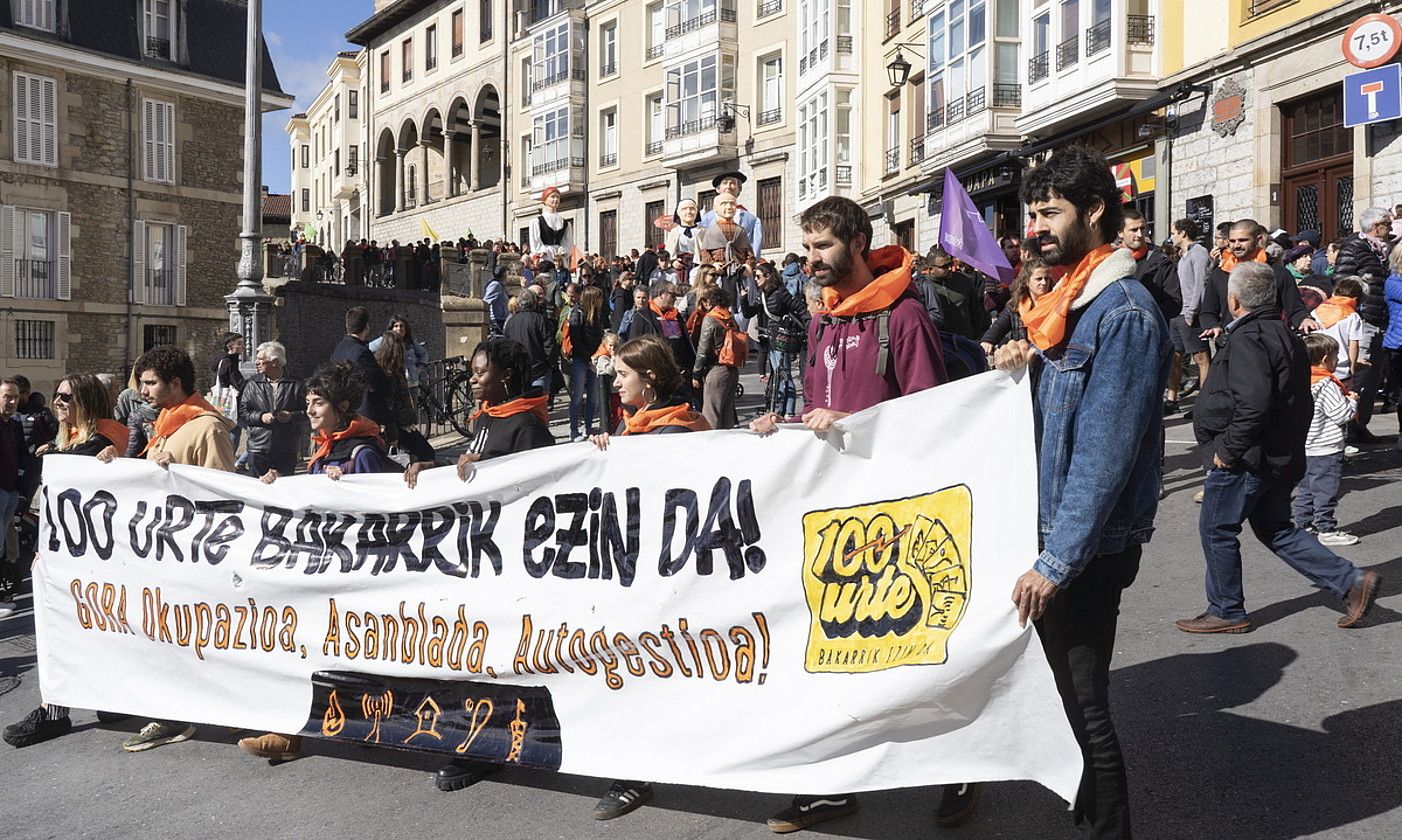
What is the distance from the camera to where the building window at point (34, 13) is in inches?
1298

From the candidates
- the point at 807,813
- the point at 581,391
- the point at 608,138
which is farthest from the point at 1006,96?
the point at 608,138

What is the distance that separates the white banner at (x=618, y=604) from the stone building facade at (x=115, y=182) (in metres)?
31.5

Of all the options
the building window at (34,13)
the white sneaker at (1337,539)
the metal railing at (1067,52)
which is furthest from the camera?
the building window at (34,13)

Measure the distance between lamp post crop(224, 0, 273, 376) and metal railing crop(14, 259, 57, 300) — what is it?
20841mm

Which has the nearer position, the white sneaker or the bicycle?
the white sneaker

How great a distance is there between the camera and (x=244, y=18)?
3806 centimetres

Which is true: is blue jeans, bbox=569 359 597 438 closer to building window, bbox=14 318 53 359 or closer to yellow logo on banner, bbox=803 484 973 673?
yellow logo on banner, bbox=803 484 973 673

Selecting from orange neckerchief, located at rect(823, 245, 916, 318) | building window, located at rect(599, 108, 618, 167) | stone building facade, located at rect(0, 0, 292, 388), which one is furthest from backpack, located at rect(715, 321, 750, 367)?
building window, located at rect(599, 108, 618, 167)

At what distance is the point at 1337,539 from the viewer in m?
7.88

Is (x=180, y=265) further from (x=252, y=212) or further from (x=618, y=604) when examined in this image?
(x=618, y=604)

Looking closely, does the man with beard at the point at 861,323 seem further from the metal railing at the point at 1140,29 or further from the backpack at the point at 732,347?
the metal railing at the point at 1140,29

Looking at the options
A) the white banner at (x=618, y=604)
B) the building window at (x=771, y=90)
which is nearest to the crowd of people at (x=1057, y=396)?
the white banner at (x=618, y=604)

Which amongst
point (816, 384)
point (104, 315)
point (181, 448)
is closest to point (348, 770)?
point (181, 448)

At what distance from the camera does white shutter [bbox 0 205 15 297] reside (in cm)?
3269
